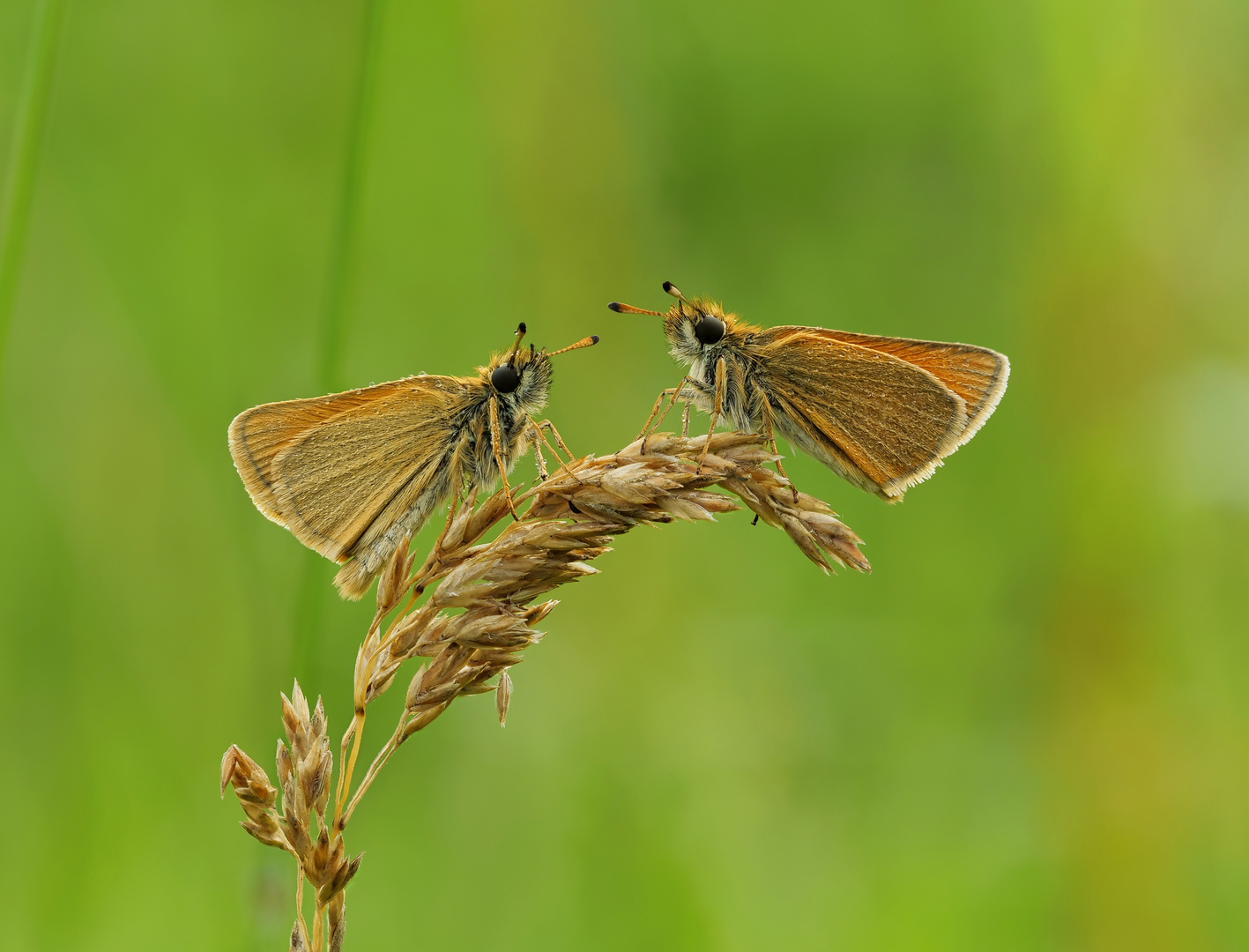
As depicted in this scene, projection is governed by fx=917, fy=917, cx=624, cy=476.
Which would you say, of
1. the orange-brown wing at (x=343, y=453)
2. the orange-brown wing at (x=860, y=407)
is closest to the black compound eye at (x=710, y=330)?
the orange-brown wing at (x=860, y=407)

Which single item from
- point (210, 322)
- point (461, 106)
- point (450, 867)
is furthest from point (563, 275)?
point (450, 867)

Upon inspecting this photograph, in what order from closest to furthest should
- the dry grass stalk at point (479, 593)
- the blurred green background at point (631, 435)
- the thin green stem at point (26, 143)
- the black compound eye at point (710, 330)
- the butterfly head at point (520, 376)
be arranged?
the dry grass stalk at point (479, 593) < the thin green stem at point (26, 143) < the butterfly head at point (520, 376) < the black compound eye at point (710, 330) < the blurred green background at point (631, 435)

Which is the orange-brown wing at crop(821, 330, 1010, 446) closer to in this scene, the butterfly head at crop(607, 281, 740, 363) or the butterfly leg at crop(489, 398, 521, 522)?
the butterfly head at crop(607, 281, 740, 363)

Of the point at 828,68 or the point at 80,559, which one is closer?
the point at 80,559

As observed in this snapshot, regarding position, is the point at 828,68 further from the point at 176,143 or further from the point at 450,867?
the point at 450,867

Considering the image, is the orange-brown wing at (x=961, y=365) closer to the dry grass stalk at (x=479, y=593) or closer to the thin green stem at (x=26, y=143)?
the dry grass stalk at (x=479, y=593)
